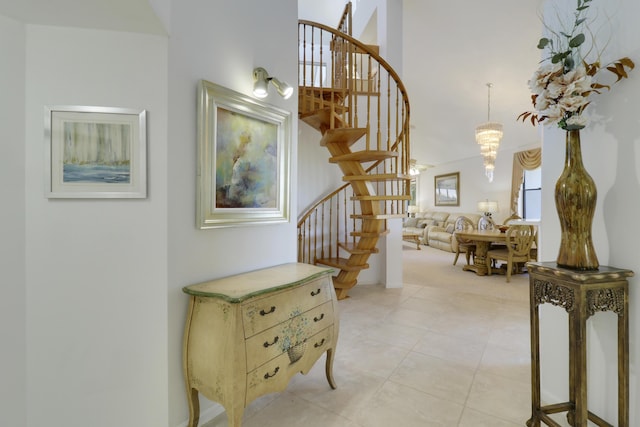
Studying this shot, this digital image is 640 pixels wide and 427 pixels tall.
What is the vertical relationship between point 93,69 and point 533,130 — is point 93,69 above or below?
below

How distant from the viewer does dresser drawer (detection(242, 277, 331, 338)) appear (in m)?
1.36

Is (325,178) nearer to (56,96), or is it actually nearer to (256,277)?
(256,277)

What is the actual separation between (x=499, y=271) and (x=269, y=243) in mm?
4850

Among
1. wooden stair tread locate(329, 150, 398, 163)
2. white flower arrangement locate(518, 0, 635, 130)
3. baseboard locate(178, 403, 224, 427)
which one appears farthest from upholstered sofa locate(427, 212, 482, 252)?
baseboard locate(178, 403, 224, 427)

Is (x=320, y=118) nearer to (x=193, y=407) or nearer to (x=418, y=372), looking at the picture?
(x=418, y=372)

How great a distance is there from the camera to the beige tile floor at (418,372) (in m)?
1.65

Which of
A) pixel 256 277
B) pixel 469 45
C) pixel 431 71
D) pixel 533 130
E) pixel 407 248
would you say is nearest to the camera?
pixel 256 277

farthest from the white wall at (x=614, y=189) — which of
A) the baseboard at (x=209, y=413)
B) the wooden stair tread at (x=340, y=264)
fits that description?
the wooden stair tread at (x=340, y=264)

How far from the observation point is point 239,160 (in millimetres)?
1749

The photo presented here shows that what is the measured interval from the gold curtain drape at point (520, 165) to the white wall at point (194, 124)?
6.45 m

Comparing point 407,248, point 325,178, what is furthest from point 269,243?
point 407,248

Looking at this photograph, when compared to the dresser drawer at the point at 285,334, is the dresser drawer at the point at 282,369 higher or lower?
lower

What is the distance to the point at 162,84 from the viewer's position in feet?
4.57

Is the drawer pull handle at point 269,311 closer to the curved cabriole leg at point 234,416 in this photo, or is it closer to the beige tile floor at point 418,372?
the curved cabriole leg at point 234,416
